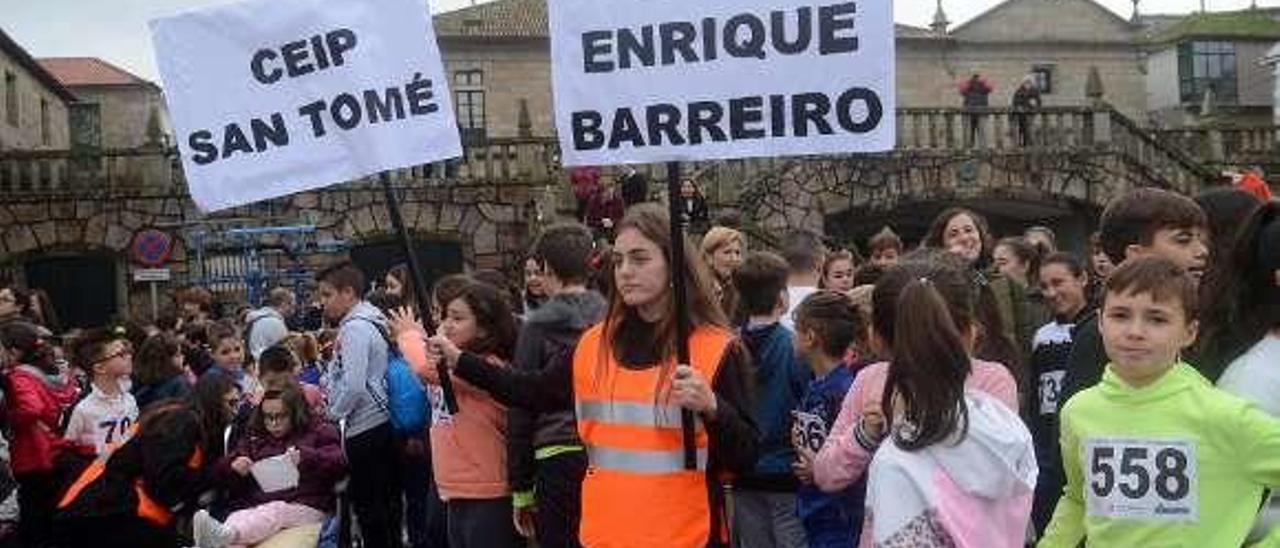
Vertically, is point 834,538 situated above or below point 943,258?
below

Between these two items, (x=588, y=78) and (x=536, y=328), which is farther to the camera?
(x=536, y=328)

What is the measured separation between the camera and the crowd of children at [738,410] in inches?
153

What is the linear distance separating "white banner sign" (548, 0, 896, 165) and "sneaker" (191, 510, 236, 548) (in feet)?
11.2

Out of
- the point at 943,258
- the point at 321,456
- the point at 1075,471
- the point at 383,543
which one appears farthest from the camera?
the point at 383,543

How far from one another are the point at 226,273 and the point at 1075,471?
1904 centimetres

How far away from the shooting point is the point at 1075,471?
13.2ft

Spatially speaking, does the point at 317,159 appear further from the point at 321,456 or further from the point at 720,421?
the point at 321,456

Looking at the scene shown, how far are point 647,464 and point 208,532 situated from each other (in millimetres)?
3368

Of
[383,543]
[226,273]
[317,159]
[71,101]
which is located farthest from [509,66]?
[317,159]

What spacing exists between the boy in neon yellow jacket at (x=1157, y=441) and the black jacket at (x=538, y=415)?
2.00 metres

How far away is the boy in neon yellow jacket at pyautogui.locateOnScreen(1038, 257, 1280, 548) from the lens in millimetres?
3699

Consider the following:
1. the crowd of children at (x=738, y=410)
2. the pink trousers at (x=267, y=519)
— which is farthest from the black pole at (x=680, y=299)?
the pink trousers at (x=267, y=519)

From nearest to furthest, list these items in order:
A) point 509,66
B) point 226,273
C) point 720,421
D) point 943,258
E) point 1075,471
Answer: point 1075,471, point 720,421, point 943,258, point 226,273, point 509,66

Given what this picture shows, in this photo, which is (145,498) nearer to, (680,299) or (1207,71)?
(680,299)
